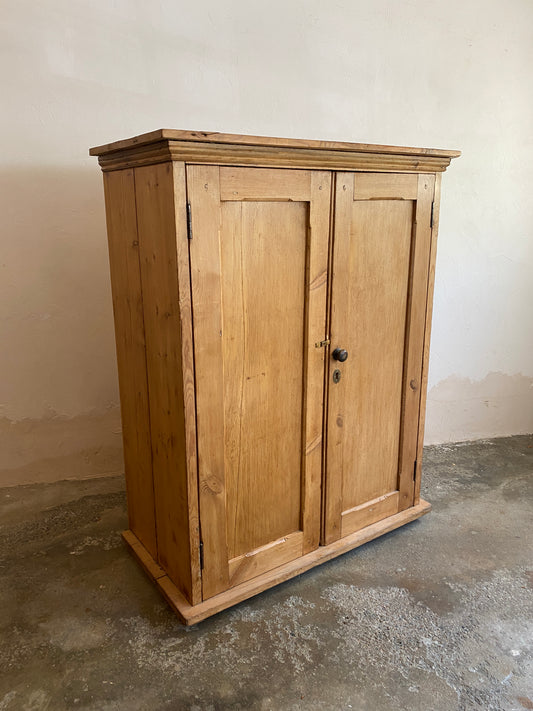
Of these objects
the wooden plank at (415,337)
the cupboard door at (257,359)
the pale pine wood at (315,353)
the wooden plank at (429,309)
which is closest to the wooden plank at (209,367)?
the cupboard door at (257,359)

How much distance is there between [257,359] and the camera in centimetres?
191

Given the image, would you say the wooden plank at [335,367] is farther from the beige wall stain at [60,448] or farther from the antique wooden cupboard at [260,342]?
the beige wall stain at [60,448]

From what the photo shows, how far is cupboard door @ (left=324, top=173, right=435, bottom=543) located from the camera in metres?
2.06

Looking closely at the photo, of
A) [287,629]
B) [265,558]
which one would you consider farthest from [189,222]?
[287,629]

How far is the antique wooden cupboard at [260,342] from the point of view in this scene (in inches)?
66.9

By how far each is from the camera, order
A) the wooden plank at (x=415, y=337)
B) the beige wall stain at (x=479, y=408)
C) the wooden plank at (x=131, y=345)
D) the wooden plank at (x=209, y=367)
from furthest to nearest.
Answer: the beige wall stain at (x=479, y=408), the wooden plank at (x=415, y=337), the wooden plank at (x=131, y=345), the wooden plank at (x=209, y=367)

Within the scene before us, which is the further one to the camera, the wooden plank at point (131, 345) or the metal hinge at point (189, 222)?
the wooden plank at point (131, 345)

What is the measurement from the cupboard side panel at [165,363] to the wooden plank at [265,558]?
20 centimetres

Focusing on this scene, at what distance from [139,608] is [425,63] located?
3.00m

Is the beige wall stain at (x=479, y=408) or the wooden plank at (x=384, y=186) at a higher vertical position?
the wooden plank at (x=384, y=186)

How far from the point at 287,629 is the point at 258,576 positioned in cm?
23

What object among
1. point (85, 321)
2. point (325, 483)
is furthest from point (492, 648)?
point (85, 321)

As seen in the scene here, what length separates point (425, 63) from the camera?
288 centimetres

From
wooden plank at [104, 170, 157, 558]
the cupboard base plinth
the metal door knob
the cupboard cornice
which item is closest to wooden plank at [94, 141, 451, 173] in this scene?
the cupboard cornice
